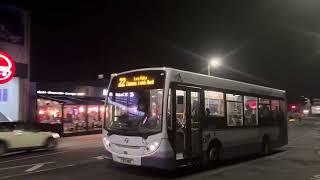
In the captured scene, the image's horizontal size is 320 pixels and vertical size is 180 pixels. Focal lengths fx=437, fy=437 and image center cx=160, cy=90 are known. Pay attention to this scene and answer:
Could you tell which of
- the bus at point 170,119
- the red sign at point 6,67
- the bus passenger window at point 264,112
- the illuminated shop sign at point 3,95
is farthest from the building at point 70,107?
the bus at point 170,119

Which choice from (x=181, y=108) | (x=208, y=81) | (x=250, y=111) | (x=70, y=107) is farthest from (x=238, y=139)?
(x=70, y=107)

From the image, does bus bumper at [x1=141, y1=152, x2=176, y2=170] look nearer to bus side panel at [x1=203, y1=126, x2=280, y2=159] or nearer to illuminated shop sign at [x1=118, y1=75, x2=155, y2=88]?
illuminated shop sign at [x1=118, y1=75, x2=155, y2=88]

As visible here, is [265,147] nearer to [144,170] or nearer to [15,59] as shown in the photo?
[144,170]

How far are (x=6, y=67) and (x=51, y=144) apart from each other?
7730mm

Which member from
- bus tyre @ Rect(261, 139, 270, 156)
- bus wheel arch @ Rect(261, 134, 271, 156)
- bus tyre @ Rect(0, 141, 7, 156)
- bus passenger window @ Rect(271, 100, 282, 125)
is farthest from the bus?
bus tyre @ Rect(0, 141, 7, 156)

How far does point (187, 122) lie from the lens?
1291 cm

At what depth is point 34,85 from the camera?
3350cm

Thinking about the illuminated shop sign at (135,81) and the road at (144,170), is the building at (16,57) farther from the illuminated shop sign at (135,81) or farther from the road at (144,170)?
the illuminated shop sign at (135,81)

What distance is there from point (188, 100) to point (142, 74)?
1581 mm

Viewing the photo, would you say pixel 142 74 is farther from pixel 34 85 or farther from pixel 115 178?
pixel 34 85

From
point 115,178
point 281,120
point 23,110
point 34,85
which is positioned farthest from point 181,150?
point 34,85

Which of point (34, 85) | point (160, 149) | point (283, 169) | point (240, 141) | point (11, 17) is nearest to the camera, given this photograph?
point (160, 149)

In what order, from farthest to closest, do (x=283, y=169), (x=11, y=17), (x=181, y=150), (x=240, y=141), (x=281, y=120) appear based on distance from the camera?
(x=11, y=17)
(x=281, y=120)
(x=240, y=141)
(x=283, y=169)
(x=181, y=150)

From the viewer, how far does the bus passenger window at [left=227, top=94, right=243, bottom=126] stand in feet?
50.4
